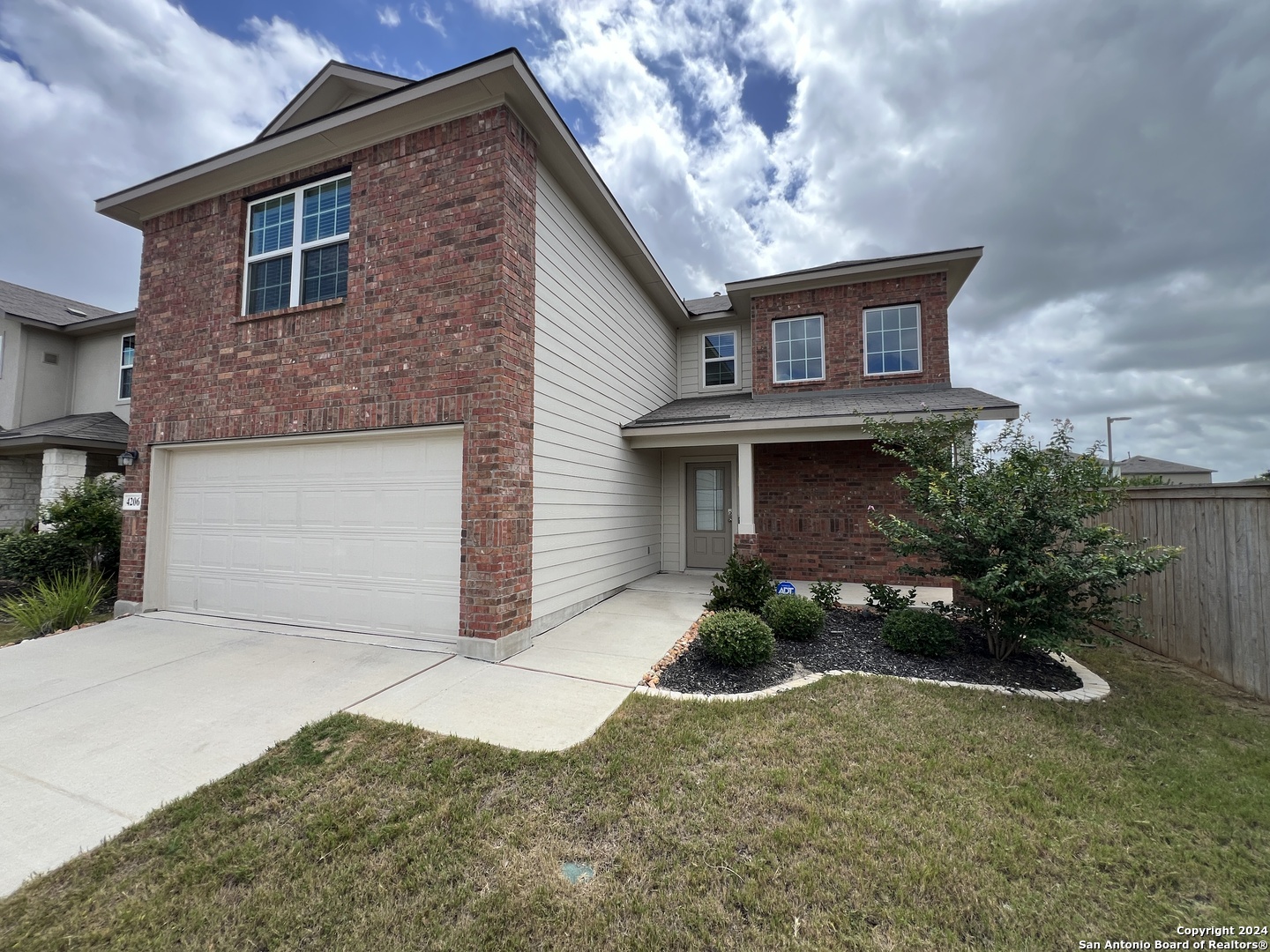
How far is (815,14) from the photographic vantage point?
7574 millimetres

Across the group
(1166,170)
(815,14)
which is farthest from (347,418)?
(1166,170)

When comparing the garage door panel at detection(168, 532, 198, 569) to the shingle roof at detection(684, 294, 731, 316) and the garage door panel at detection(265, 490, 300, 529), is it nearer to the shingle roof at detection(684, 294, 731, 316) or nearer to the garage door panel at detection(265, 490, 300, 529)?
the garage door panel at detection(265, 490, 300, 529)

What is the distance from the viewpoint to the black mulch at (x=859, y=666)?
450 centimetres

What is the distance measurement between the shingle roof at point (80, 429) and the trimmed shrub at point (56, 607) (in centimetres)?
470

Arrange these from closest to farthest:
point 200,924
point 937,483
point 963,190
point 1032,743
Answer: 1. point 200,924
2. point 1032,743
3. point 937,483
4. point 963,190

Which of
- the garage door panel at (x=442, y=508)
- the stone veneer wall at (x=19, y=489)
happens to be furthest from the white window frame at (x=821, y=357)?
the stone veneer wall at (x=19, y=489)

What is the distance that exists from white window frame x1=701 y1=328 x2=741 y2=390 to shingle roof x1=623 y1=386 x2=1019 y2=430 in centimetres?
92

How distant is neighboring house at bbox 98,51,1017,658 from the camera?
5336 mm

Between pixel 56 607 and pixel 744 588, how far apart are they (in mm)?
8675

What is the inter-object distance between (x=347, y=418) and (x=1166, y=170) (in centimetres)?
1291

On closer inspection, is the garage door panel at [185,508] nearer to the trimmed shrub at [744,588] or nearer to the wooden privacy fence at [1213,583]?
the trimmed shrub at [744,588]

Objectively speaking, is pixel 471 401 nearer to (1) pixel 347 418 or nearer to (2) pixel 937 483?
(1) pixel 347 418

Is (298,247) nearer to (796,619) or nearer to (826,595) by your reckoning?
(796,619)

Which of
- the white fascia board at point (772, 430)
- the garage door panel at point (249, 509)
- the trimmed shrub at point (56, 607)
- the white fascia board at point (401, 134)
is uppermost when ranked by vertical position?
the white fascia board at point (401, 134)
